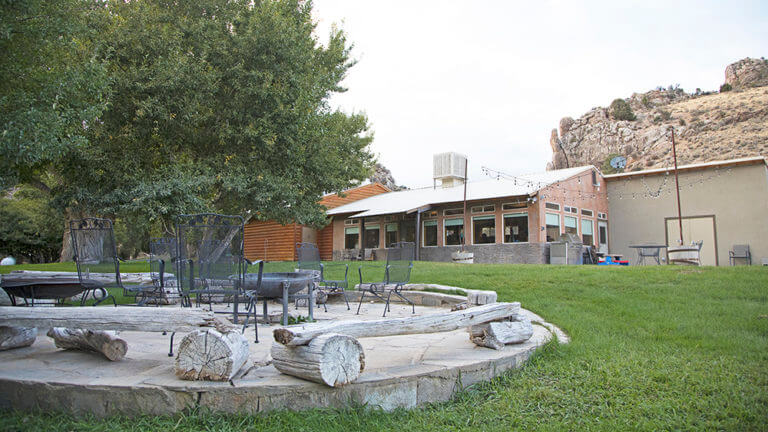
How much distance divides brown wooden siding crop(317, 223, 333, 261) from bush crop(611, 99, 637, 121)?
35.8 m

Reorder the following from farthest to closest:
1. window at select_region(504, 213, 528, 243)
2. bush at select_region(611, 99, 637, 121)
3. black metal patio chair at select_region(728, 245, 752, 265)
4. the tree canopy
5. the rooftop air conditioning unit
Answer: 1. bush at select_region(611, 99, 637, 121)
2. the rooftop air conditioning unit
3. window at select_region(504, 213, 528, 243)
4. black metal patio chair at select_region(728, 245, 752, 265)
5. the tree canopy

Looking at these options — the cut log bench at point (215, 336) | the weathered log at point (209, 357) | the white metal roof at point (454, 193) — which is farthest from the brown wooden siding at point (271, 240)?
the weathered log at point (209, 357)

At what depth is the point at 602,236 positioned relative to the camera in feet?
67.1

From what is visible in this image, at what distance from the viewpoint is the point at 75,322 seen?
308cm

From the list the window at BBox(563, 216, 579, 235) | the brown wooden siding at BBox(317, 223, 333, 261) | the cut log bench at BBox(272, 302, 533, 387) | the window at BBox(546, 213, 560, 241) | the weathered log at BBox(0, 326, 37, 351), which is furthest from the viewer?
the brown wooden siding at BBox(317, 223, 333, 261)

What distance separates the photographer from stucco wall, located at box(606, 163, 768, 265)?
17016 millimetres

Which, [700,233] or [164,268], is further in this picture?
[700,233]

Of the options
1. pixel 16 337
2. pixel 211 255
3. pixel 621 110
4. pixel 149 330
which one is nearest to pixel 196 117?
pixel 211 255

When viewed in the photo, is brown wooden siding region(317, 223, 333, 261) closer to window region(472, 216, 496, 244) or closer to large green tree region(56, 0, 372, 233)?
window region(472, 216, 496, 244)

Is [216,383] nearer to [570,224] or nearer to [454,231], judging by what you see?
[454,231]

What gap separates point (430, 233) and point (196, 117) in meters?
11.1

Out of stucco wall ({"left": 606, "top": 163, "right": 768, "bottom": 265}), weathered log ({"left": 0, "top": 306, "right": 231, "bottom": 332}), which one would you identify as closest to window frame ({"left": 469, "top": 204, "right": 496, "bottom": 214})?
stucco wall ({"left": 606, "top": 163, "right": 768, "bottom": 265})

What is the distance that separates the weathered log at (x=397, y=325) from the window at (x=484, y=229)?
14182mm

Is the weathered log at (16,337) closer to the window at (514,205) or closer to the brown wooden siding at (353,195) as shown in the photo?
the window at (514,205)
